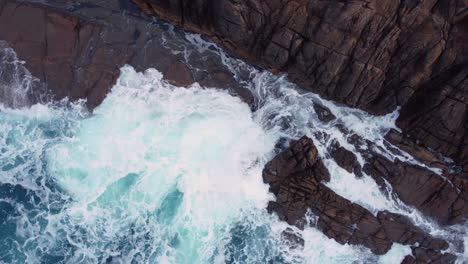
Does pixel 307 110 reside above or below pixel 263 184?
above

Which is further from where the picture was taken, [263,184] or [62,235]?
[263,184]

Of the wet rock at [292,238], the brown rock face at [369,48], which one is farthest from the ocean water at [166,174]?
the brown rock face at [369,48]

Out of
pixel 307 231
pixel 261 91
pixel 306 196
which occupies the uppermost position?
pixel 261 91

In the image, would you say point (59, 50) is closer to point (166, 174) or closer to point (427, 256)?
point (166, 174)

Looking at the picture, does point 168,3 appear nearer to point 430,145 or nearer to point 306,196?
point 306,196

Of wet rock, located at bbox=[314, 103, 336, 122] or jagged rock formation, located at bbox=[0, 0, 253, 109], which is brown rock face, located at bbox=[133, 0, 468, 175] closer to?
wet rock, located at bbox=[314, 103, 336, 122]

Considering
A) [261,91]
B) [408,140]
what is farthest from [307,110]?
[408,140]

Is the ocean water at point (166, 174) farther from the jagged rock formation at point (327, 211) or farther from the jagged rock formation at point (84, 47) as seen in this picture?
the jagged rock formation at point (84, 47)
